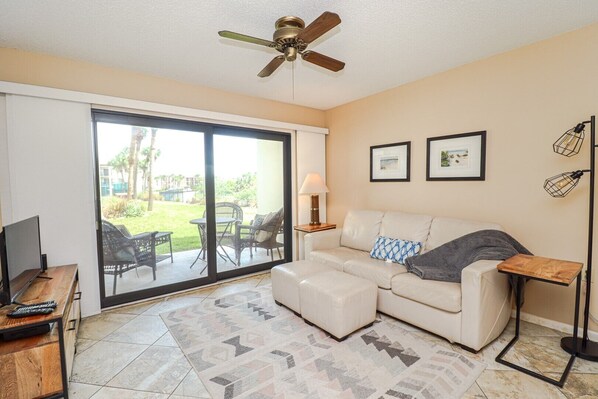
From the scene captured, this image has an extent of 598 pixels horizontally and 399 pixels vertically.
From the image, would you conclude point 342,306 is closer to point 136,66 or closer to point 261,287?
point 261,287

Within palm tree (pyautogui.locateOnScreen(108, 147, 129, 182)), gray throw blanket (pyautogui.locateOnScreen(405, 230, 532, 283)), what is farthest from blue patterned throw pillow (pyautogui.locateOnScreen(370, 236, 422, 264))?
palm tree (pyautogui.locateOnScreen(108, 147, 129, 182))

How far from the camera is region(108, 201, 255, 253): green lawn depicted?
319 centimetres

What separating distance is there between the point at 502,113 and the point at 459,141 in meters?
0.45

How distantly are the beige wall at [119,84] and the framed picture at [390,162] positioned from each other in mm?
1568

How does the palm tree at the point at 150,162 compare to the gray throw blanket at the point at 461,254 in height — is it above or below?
above

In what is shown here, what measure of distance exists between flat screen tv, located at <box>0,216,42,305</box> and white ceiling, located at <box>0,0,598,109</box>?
154cm

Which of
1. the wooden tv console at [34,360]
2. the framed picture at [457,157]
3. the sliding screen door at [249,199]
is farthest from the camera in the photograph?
the sliding screen door at [249,199]

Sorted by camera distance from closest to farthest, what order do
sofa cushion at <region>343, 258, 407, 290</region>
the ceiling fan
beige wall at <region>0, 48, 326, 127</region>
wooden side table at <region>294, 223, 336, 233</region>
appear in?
the ceiling fan → beige wall at <region>0, 48, 326, 127</region> → sofa cushion at <region>343, 258, 407, 290</region> → wooden side table at <region>294, 223, 336, 233</region>

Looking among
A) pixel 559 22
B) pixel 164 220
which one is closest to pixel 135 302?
pixel 164 220

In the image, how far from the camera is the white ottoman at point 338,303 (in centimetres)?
227

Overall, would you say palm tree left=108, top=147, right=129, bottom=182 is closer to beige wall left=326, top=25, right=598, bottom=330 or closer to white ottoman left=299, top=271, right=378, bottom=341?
white ottoman left=299, top=271, right=378, bottom=341

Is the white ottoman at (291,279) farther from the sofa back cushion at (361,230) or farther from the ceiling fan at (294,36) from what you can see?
the ceiling fan at (294,36)

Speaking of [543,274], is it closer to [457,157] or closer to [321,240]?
[457,157]

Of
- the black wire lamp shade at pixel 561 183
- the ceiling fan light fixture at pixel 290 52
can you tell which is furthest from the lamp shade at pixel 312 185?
the black wire lamp shade at pixel 561 183
